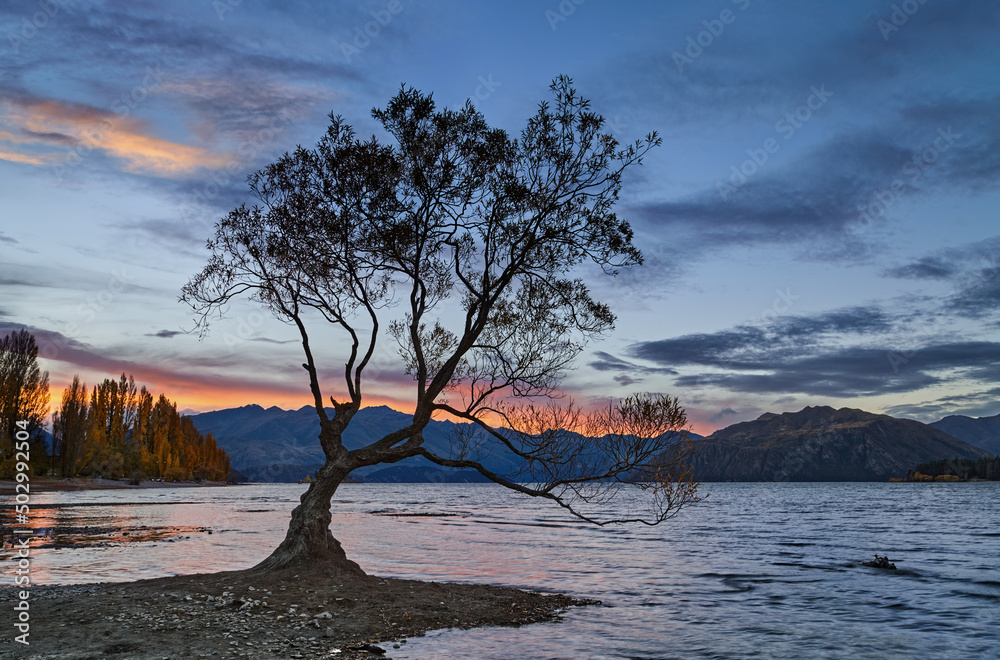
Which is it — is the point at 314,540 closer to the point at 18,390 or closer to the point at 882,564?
the point at 882,564

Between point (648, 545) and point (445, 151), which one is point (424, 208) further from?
point (648, 545)

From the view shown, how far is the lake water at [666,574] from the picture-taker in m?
20.0

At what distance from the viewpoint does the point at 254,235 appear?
24.0 m

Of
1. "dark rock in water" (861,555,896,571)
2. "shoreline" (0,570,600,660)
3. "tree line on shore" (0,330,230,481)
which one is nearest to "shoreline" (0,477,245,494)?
"tree line on shore" (0,330,230,481)

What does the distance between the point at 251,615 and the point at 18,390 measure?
117m

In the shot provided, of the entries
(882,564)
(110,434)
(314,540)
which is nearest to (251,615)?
(314,540)

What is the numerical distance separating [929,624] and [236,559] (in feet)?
108

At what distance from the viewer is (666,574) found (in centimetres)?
3675

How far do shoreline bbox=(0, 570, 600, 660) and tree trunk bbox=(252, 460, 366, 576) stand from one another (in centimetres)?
55

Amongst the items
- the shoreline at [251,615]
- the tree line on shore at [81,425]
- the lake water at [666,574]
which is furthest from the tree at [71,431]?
the shoreline at [251,615]

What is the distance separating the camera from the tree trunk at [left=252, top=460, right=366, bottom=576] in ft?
68.2

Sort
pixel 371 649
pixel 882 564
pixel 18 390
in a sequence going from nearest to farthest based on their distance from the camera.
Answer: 1. pixel 371 649
2. pixel 882 564
3. pixel 18 390

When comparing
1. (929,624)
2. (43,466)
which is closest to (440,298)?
(929,624)

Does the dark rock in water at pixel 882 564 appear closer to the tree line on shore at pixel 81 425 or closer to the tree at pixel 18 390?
the tree line on shore at pixel 81 425
